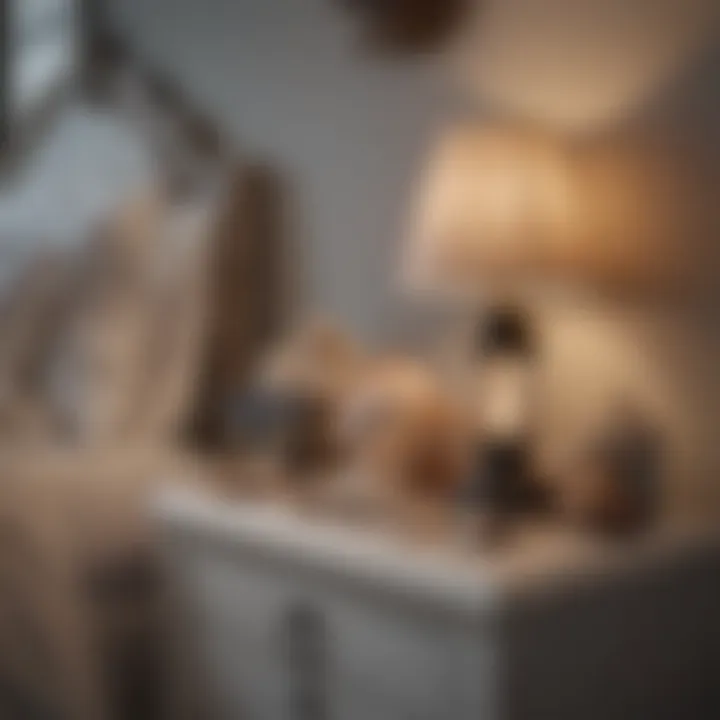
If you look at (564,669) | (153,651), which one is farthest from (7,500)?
(564,669)

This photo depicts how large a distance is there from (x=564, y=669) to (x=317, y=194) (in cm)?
131

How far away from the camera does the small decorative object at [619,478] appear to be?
1893mm

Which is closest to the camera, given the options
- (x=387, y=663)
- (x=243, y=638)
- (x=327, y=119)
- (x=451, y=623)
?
(x=451, y=623)

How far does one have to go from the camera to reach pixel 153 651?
2465 mm

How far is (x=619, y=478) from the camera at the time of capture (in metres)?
2.04

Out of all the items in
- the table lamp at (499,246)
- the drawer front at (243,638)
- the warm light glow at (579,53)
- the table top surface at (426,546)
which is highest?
the warm light glow at (579,53)

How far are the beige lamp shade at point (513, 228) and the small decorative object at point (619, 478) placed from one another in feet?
0.71

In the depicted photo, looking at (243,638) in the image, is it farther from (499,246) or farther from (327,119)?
(327,119)

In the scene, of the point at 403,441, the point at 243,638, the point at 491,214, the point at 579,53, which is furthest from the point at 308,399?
the point at 579,53

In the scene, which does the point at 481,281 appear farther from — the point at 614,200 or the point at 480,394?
the point at 480,394

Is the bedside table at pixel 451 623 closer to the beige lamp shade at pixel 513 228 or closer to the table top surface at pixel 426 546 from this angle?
the table top surface at pixel 426 546

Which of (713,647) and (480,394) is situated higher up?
(480,394)

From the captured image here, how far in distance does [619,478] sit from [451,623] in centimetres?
49

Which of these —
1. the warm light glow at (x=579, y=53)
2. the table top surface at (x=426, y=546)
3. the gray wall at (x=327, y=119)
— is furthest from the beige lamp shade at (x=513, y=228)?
the gray wall at (x=327, y=119)
